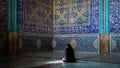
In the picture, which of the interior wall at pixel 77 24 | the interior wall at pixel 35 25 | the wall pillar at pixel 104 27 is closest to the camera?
the wall pillar at pixel 104 27

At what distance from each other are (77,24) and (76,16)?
434 millimetres

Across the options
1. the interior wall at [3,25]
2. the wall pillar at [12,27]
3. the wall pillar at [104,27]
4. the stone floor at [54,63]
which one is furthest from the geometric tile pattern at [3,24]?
the wall pillar at [104,27]

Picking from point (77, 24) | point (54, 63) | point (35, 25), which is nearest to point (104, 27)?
point (77, 24)

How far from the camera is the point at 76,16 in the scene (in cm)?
1014

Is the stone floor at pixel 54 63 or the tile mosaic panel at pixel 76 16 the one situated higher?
the tile mosaic panel at pixel 76 16

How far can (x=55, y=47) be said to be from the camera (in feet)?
35.2

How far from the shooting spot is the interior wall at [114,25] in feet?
29.1

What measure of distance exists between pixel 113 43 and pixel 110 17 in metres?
1.18

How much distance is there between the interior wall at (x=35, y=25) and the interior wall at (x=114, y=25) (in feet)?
11.0

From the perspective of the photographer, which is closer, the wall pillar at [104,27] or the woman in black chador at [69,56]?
the woman in black chador at [69,56]

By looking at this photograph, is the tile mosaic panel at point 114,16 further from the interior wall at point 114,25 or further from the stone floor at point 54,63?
the stone floor at point 54,63

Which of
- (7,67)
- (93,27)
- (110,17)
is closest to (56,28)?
(93,27)

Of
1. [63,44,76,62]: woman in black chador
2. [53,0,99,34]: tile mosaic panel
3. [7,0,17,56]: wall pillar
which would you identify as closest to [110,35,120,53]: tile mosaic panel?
[53,0,99,34]: tile mosaic panel

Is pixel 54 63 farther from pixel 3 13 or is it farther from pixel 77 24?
pixel 77 24
